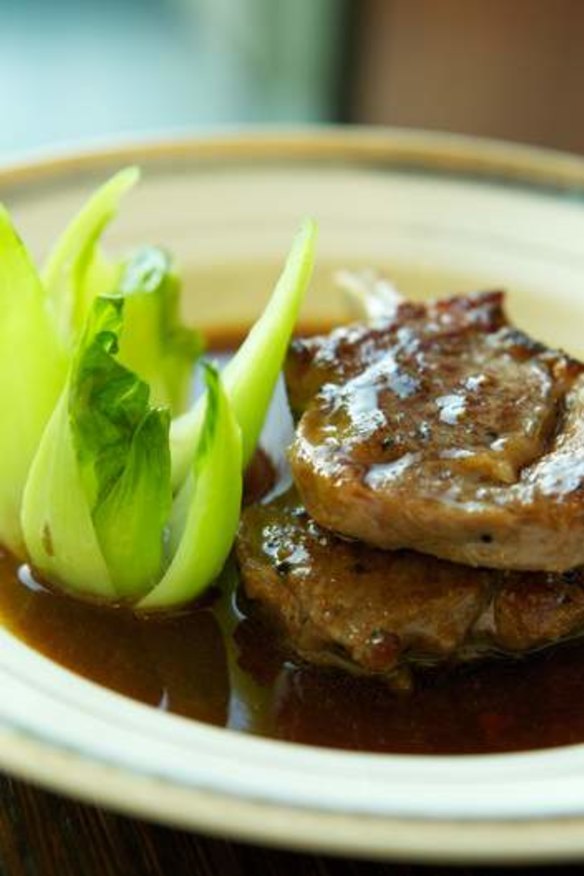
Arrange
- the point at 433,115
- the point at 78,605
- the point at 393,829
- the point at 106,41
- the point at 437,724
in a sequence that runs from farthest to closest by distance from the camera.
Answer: the point at 106,41, the point at 433,115, the point at 78,605, the point at 437,724, the point at 393,829

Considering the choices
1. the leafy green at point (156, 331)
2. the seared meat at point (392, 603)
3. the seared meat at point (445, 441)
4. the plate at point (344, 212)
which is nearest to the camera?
the seared meat at point (445, 441)

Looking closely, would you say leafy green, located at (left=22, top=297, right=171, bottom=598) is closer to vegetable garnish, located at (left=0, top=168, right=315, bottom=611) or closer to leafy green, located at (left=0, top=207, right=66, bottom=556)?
vegetable garnish, located at (left=0, top=168, right=315, bottom=611)

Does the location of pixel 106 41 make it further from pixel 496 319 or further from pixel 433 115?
pixel 496 319

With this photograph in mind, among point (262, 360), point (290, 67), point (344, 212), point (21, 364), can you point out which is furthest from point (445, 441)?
point (290, 67)

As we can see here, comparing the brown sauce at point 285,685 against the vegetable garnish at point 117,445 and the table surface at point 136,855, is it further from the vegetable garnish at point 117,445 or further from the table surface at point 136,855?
the table surface at point 136,855

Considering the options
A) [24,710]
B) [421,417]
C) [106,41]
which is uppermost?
[421,417]

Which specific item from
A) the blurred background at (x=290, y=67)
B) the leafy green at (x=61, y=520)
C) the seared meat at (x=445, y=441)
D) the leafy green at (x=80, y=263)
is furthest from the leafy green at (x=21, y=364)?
the blurred background at (x=290, y=67)

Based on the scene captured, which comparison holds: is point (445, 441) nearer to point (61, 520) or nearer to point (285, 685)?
point (285, 685)

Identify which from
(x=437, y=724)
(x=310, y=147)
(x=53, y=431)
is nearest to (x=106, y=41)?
(x=310, y=147)
